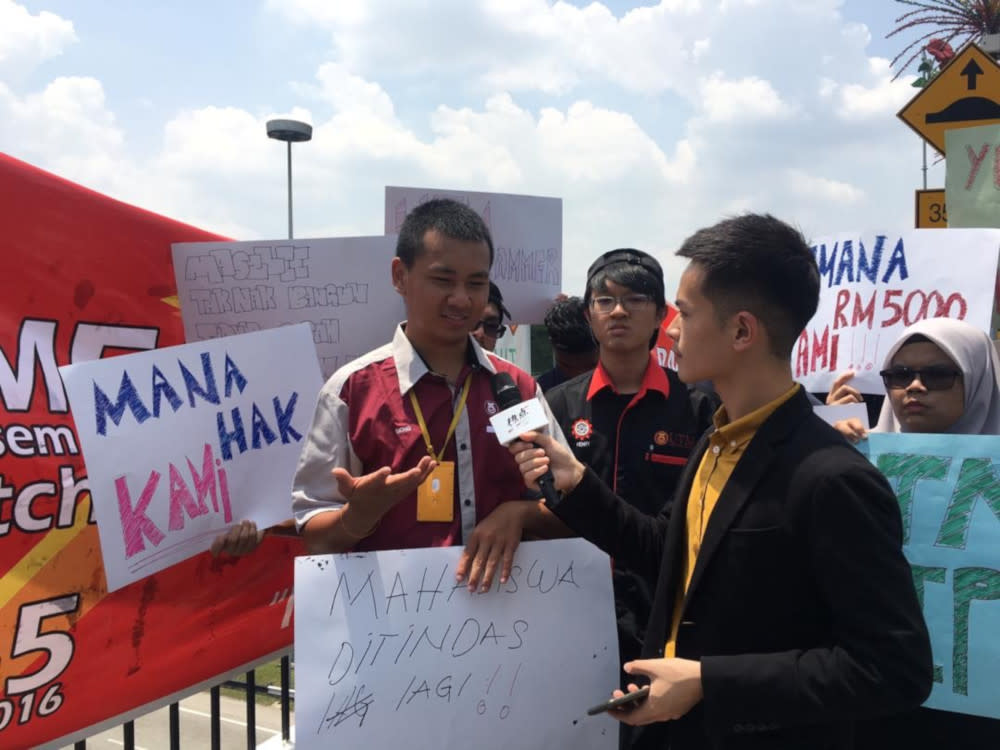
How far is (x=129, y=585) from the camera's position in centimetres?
261

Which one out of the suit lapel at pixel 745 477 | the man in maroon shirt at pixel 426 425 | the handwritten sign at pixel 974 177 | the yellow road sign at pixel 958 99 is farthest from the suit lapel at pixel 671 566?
the yellow road sign at pixel 958 99

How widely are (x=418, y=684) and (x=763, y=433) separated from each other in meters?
1.11

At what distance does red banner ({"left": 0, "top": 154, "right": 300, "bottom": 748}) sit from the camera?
2316mm

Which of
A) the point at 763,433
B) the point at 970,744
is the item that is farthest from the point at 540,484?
the point at 970,744

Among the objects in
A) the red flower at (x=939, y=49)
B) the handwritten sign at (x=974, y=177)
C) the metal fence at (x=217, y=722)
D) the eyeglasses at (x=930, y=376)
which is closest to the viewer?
the eyeglasses at (x=930, y=376)

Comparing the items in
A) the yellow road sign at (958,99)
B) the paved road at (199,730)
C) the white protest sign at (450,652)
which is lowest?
the paved road at (199,730)

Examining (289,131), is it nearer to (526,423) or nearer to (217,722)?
(217,722)

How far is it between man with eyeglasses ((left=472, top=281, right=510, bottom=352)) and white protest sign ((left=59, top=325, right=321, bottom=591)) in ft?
5.03

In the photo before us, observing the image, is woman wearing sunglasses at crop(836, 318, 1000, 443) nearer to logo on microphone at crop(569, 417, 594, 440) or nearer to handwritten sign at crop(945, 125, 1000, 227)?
logo on microphone at crop(569, 417, 594, 440)

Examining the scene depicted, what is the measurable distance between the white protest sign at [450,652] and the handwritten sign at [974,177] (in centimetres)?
360

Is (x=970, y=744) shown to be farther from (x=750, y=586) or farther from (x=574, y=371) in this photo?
(x=574, y=371)

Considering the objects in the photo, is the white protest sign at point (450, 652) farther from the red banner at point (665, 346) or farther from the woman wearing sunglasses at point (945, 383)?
the red banner at point (665, 346)

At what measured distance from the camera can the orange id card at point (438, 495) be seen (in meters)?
2.17

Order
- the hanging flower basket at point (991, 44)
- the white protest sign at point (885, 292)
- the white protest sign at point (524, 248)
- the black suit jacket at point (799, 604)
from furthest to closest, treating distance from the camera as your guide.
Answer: the hanging flower basket at point (991, 44), the white protest sign at point (524, 248), the white protest sign at point (885, 292), the black suit jacket at point (799, 604)
